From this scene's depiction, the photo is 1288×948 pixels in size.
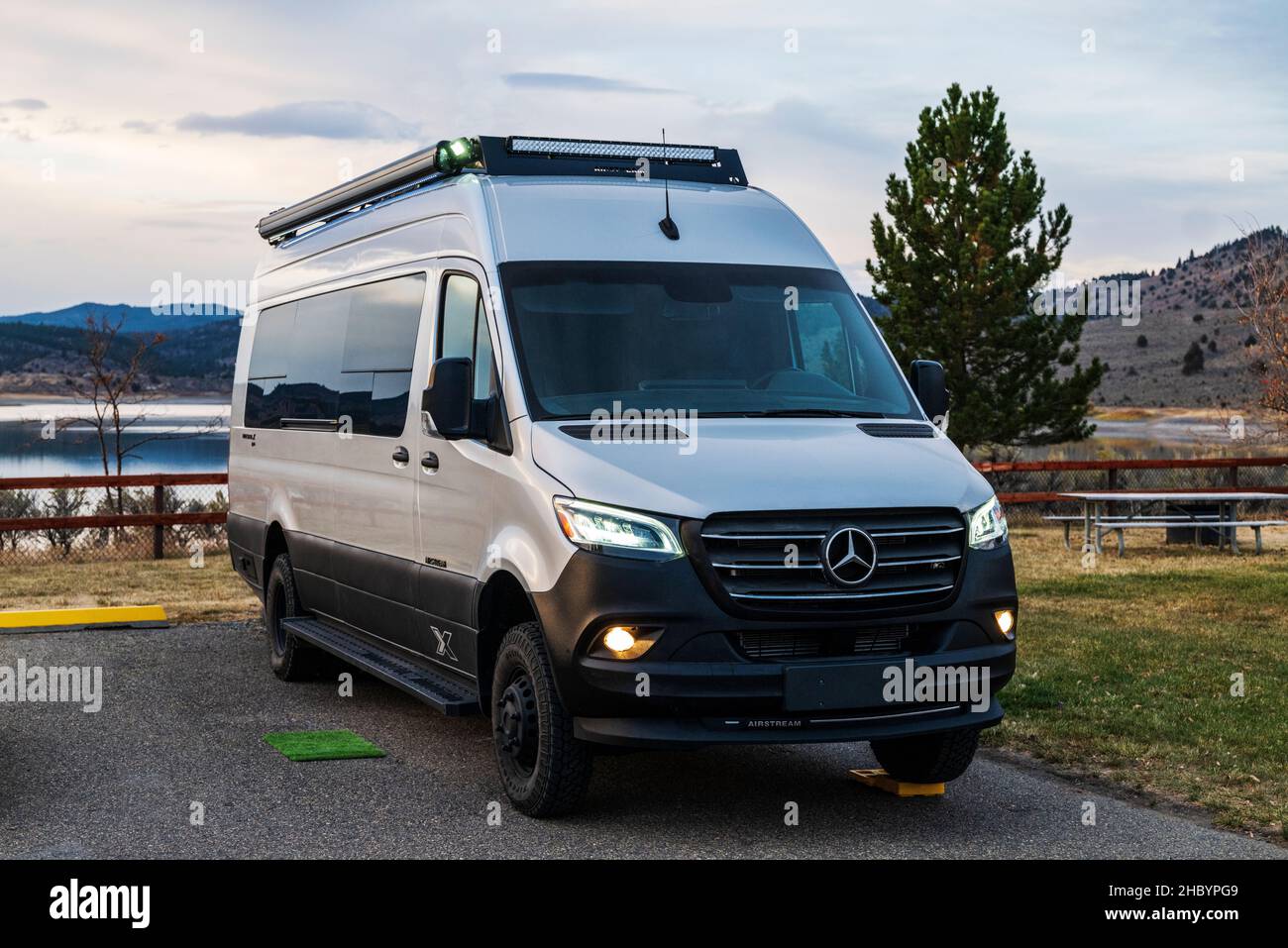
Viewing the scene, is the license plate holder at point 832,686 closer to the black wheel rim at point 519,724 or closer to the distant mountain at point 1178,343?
the black wheel rim at point 519,724

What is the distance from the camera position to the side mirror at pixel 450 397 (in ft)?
23.8

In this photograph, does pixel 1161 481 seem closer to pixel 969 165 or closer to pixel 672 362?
pixel 969 165

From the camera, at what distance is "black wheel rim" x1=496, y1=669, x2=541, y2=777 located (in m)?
7.09

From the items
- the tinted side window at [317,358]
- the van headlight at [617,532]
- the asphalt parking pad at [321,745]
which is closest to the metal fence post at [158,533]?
the tinted side window at [317,358]

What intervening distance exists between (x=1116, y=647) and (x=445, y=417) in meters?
6.56

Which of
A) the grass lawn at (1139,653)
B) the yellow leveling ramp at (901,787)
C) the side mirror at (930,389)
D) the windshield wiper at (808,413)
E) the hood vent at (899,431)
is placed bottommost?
the grass lawn at (1139,653)

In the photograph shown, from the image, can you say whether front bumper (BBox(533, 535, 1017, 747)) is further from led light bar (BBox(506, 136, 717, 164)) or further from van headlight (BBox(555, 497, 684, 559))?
led light bar (BBox(506, 136, 717, 164))

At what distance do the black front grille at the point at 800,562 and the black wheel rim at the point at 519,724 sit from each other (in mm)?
1142

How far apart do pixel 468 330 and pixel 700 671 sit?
236cm

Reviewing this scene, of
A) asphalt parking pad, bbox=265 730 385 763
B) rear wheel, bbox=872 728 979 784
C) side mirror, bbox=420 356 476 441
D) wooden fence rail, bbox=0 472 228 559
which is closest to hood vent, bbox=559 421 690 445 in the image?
side mirror, bbox=420 356 476 441

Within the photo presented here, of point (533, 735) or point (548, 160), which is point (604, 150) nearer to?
point (548, 160)

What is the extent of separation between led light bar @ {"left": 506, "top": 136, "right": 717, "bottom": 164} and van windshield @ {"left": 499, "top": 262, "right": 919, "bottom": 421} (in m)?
1.11

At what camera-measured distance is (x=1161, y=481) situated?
93.4 feet
